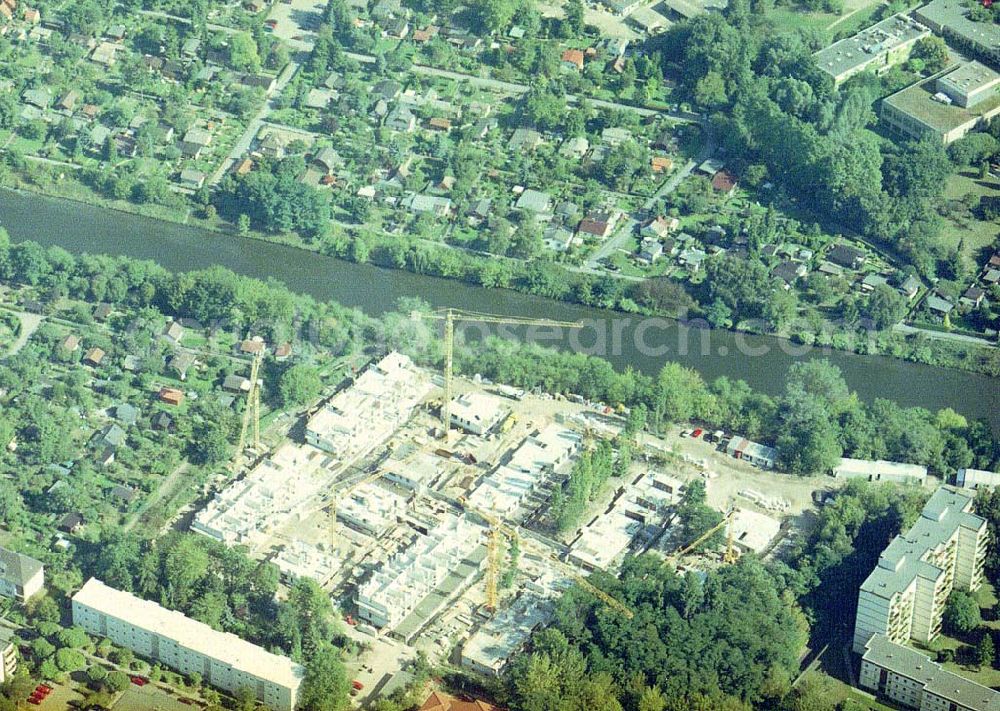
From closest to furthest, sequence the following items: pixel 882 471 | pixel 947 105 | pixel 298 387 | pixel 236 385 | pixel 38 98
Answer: pixel 882 471
pixel 298 387
pixel 236 385
pixel 947 105
pixel 38 98

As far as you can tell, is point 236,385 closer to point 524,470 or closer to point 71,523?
point 71,523

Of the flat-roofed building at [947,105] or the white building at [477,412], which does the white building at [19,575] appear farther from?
the flat-roofed building at [947,105]

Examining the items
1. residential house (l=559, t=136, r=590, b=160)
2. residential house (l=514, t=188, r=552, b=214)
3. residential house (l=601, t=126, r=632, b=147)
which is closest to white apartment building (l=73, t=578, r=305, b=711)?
residential house (l=514, t=188, r=552, b=214)

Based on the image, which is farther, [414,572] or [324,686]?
[414,572]

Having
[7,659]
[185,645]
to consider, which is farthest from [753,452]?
[7,659]

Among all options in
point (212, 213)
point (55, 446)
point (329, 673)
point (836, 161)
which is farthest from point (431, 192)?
point (329, 673)

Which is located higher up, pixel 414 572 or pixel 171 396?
pixel 171 396
